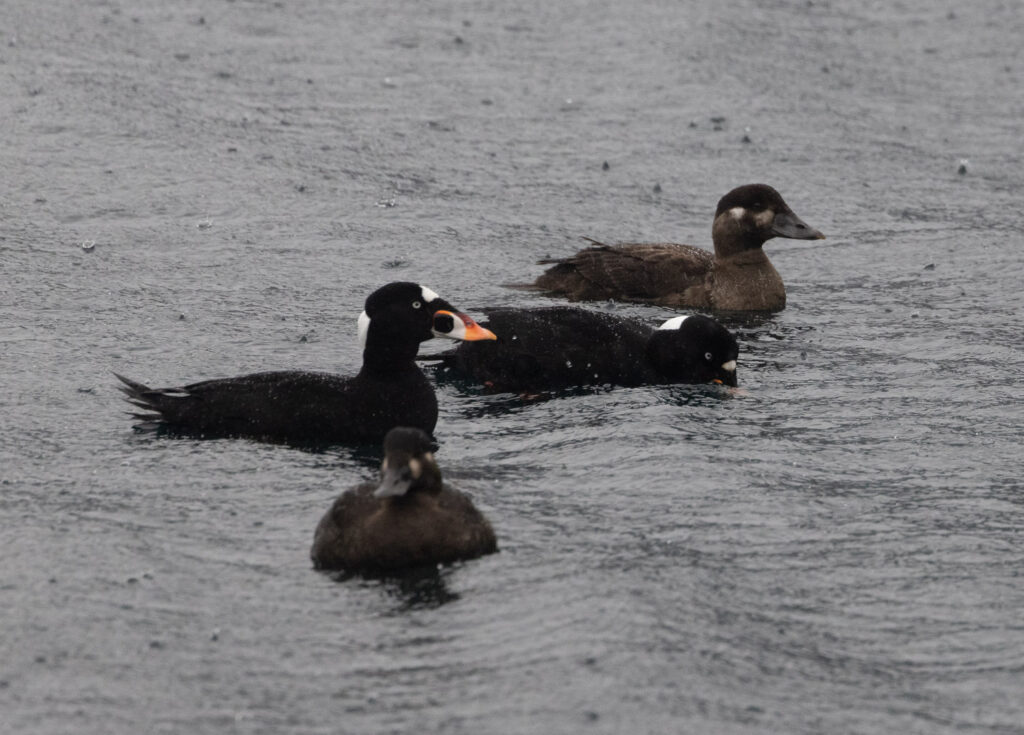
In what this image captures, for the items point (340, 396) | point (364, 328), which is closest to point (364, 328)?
point (364, 328)

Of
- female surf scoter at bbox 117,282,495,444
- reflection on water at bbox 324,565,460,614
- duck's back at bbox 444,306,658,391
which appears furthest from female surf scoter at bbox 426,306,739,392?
reflection on water at bbox 324,565,460,614

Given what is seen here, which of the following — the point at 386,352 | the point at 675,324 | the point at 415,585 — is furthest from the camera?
the point at 675,324

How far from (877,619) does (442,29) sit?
14.0 m

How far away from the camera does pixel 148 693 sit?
640 cm

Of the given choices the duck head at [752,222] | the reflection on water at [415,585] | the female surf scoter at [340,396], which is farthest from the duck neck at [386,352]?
the duck head at [752,222]

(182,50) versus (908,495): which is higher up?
(182,50)

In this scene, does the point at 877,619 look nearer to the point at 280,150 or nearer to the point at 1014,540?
the point at 1014,540

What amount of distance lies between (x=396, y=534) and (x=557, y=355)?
326cm

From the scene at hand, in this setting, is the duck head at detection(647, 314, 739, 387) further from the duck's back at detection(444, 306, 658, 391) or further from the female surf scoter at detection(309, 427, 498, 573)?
the female surf scoter at detection(309, 427, 498, 573)

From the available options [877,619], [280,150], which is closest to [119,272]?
[280,150]

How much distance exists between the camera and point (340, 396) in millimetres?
9367

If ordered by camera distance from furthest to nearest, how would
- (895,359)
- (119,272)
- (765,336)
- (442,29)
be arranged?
(442,29) → (119,272) → (765,336) → (895,359)

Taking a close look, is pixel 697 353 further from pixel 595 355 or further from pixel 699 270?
pixel 699 270

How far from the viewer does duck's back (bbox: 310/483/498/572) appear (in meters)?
7.41
